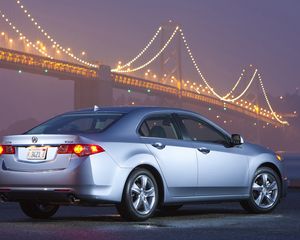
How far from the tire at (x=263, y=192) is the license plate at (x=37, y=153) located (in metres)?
2.99

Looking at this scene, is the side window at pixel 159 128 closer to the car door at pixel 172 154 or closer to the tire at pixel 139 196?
the car door at pixel 172 154

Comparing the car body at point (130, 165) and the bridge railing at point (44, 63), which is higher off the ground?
the bridge railing at point (44, 63)

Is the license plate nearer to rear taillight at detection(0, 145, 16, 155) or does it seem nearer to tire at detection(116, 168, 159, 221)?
rear taillight at detection(0, 145, 16, 155)

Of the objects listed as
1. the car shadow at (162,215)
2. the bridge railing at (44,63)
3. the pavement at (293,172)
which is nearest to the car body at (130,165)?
the car shadow at (162,215)

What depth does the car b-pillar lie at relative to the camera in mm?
92938

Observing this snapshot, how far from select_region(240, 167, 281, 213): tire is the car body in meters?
0.01

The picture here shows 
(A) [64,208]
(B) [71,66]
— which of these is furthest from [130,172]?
(B) [71,66]

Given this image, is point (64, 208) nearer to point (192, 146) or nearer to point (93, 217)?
point (93, 217)

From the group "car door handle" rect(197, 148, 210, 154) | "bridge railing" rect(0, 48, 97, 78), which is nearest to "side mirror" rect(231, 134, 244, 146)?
"car door handle" rect(197, 148, 210, 154)

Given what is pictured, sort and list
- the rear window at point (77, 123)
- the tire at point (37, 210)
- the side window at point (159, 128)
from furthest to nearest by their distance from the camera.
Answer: the tire at point (37, 210)
the side window at point (159, 128)
the rear window at point (77, 123)

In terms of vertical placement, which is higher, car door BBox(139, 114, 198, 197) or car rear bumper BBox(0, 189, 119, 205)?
car door BBox(139, 114, 198, 197)

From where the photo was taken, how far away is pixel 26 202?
10922mm

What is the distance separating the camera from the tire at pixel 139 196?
1009 centimetres

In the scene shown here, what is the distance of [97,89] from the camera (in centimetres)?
9238
